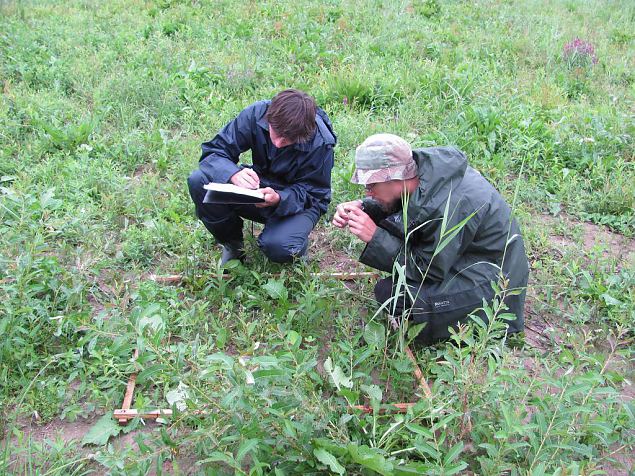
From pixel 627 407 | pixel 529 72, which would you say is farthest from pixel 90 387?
pixel 529 72

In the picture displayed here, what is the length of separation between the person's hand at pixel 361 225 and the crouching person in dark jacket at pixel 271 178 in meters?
0.50

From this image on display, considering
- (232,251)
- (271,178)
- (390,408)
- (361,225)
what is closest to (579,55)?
(271,178)

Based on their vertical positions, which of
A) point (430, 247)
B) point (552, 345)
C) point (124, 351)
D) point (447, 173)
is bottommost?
point (552, 345)

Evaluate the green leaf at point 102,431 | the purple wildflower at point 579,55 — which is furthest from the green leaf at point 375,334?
the purple wildflower at point 579,55

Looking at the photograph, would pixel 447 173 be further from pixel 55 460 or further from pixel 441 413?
pixel 55 460

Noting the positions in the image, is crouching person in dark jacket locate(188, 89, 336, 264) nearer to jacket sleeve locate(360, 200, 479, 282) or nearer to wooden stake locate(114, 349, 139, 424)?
jacket sleeve locate(360, 200, 479, 282)

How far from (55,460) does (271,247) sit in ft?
5.37

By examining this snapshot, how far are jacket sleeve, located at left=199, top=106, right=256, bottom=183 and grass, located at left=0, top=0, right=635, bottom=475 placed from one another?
2.13 ft

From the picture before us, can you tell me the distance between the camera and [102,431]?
2.75m

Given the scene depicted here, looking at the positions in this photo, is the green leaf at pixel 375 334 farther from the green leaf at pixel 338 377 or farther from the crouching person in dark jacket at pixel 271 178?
the crouching person in dark jacket at pixel 271 178

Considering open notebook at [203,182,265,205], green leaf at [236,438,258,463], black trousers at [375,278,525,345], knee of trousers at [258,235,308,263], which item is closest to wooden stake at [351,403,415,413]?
black trousers at [375,278,525,345]

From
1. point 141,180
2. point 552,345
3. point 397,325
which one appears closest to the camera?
point 397,325

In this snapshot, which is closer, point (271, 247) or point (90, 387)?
point (90, 387)

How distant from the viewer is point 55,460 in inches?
100
